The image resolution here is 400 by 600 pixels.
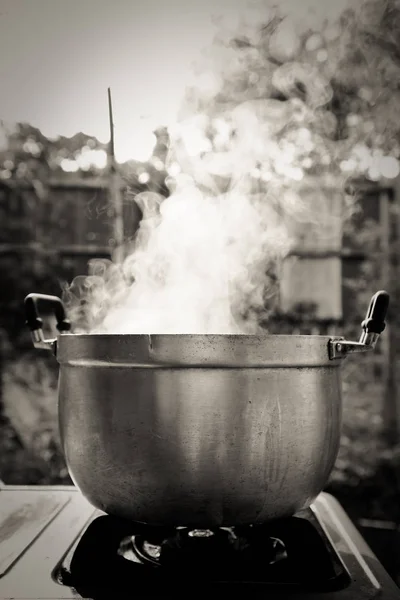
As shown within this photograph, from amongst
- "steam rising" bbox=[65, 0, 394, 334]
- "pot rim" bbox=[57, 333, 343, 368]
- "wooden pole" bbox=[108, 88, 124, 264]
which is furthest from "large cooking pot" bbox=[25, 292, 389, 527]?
"wooden pole" bbox=[108, 88, 124, 264]

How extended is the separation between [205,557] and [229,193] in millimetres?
1221

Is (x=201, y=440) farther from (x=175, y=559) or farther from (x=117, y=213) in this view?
(x=117, y=213)

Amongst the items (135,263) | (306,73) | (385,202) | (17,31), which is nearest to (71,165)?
(17,31)

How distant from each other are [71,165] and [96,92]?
1495 millimetres

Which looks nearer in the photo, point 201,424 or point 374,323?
point 201,424

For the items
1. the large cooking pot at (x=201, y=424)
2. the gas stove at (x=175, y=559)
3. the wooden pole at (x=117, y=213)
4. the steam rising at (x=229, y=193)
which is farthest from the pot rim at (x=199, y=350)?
the wooden pole at (x=117, y=213)

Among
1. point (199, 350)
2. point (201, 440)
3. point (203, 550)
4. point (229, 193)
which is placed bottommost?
point (203, 550)

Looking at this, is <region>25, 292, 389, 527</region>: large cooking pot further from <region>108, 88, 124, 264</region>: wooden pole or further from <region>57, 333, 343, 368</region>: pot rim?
<region>108, 88, 124, 264</region>: wooden pole

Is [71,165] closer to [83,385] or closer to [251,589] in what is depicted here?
[83,385]

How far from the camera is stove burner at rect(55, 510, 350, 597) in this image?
704 mm

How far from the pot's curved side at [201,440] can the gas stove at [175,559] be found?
0.07m

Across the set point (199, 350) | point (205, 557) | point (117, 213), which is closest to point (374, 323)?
point (199, 350)

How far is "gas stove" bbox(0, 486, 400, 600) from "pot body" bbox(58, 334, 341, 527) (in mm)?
73

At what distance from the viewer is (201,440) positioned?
697 millimetres
